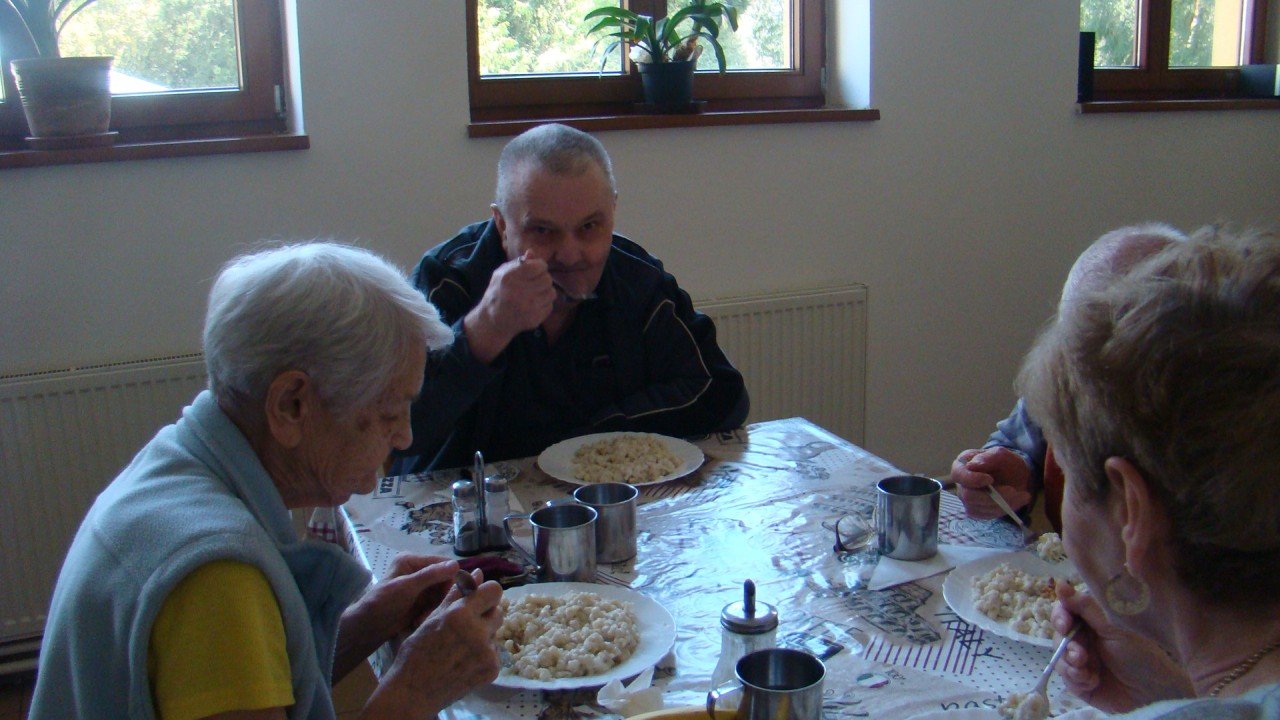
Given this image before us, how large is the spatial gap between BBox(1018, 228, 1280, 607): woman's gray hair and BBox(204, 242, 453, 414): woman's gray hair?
69cm

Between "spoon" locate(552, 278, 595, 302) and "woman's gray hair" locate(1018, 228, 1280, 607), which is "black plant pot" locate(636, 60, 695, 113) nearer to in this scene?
"spoon" locate(552, 278, 595, 302)

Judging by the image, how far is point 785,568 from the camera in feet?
4.79

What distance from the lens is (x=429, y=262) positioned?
7.07 ft

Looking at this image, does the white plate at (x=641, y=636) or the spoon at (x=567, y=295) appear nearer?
the white plate at (x=641, y=636)

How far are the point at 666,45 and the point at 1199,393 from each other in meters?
2.60

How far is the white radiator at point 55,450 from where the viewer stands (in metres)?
2.48

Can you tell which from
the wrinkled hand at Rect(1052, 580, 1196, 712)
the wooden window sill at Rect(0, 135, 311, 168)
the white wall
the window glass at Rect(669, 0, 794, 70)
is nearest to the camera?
the wrinkled hand at Rect(1052, 580, 1196, 712)

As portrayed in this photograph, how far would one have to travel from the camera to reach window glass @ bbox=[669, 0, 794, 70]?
3.41m

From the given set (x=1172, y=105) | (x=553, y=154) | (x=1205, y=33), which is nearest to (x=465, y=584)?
(x=553, y=154)

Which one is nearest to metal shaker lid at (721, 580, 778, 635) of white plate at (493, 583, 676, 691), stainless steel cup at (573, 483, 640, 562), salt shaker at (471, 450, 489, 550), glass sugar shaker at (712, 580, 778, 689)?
glass sugar shaker at (712, 580, 778, 689)

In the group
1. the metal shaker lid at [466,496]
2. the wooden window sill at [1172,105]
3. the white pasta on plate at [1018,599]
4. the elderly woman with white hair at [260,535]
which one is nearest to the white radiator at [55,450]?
the metal shaker lid at [466,496]

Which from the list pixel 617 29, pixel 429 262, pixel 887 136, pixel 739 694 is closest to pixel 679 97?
pixel 617 29

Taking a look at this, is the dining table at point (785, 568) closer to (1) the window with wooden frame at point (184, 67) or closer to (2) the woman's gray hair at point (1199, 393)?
(2) the woman's gray hair at point (1199, 393)

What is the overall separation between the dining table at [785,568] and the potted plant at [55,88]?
134 cm
